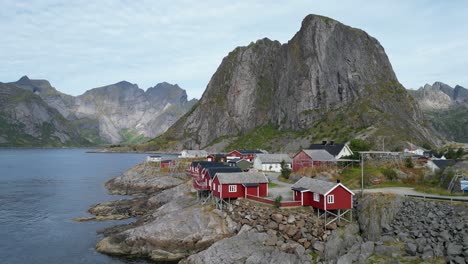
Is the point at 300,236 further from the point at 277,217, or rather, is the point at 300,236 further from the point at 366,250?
the point at 366,250

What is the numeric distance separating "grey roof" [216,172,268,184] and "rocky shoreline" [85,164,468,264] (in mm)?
2981

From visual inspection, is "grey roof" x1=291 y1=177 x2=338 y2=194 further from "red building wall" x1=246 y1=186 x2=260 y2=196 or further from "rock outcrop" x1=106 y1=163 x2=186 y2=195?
"rock outcrop" x1=106 y1=163 x2=186 y2=195

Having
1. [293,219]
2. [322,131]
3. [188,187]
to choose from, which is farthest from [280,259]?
[322,131]

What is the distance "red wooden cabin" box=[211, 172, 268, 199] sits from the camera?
52531mm

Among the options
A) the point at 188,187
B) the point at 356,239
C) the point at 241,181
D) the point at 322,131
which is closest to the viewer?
the point at 356,239

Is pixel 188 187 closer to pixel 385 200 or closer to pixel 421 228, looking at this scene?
pixel 385 200

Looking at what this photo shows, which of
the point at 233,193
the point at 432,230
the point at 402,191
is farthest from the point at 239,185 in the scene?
the point at 432,230

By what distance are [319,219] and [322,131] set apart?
12976 cm

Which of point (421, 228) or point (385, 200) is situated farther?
point (385, 200)

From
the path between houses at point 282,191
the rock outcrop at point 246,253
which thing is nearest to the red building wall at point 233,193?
the path between houses at point 282,191

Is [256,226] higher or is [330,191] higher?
[330,191]

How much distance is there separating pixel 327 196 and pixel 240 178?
13429 mm

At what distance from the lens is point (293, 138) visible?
7426 inches

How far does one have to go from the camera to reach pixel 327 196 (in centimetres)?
4459
